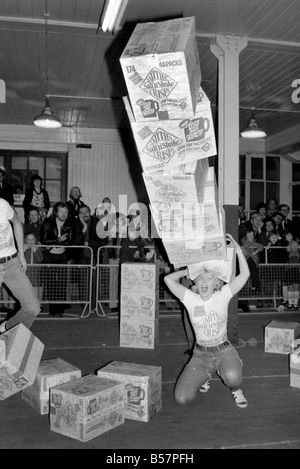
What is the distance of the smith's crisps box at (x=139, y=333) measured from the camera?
18.2 feet

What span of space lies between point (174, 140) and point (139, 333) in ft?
9.94

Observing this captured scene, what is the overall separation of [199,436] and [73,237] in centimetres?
518

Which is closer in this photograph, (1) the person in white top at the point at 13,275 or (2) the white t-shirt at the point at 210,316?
(2) the white t-shirt at the point at 210,316

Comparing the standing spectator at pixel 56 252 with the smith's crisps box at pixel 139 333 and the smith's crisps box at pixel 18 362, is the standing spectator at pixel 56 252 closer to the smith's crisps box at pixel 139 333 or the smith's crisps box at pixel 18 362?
the smith's crisps box at pixel 139 333

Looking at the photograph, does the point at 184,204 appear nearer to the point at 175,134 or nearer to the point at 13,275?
the point at 175,134

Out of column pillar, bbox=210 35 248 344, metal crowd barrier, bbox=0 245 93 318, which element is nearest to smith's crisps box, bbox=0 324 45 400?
column pillar, bbox=210 35 248 344

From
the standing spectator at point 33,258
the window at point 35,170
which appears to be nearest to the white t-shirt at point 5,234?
the standing spectator at point 33,258

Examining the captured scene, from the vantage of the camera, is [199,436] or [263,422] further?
[263,422]

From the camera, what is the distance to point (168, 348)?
559 centimetres

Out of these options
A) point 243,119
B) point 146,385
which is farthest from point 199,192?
point 243,119

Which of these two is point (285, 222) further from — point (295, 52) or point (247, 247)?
point (295, 52)
